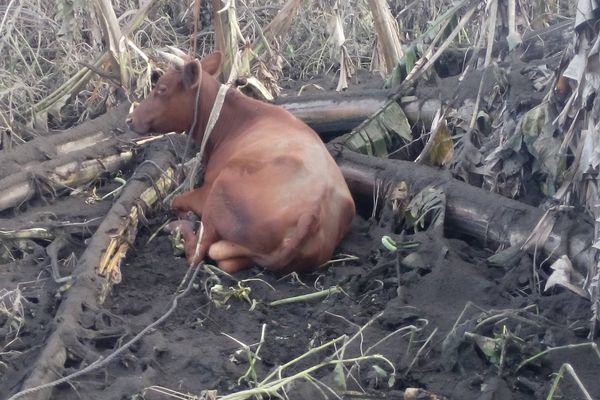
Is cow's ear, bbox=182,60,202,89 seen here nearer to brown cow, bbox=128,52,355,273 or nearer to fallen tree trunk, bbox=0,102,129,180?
brown cow, bbox=128,52,355,273

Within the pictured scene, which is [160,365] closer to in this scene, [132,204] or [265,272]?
[265,272]

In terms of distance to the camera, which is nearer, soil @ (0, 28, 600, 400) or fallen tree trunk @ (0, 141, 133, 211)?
soil @ (0, 28, 600, 400)

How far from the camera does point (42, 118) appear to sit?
7.93 metres

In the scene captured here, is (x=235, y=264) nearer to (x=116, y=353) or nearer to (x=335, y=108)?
(x=116, y=353)

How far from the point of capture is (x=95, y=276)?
530 centimetres

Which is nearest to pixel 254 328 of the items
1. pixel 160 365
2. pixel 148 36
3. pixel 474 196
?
pixel 160 365

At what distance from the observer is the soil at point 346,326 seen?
4.27 m

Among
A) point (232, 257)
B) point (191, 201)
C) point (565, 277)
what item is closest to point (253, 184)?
point (232, 257)

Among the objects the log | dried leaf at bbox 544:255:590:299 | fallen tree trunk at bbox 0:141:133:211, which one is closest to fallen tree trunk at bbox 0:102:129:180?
fallen tree trunk at bbox 0:141:133:211

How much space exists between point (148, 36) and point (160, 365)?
5.77m

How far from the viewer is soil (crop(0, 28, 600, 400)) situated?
14.0 feet

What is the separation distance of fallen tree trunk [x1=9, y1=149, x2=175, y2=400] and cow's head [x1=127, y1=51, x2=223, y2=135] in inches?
14.1

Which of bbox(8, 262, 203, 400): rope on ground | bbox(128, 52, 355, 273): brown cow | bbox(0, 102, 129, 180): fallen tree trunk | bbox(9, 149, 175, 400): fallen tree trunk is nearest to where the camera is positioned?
bbox(8, 262, 203, 400): rope on ground

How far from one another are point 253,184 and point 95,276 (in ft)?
3.57
